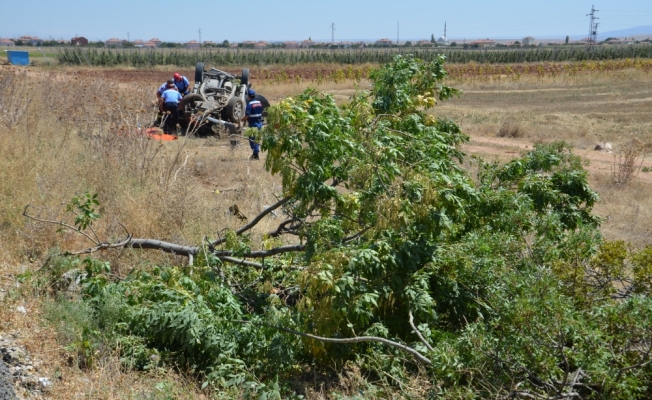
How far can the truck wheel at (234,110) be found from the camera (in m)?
15.6

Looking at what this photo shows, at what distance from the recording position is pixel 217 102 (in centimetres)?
1633

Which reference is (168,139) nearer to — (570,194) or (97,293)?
(97,293)

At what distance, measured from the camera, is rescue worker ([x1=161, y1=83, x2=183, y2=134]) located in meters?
15.2

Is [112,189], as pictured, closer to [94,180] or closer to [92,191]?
[92,191]

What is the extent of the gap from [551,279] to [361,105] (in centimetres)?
262

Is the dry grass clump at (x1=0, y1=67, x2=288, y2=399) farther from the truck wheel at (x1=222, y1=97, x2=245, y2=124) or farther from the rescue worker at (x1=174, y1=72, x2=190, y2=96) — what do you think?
the rescue worker at (x1=174, y1=72, x2=190, y2=96)

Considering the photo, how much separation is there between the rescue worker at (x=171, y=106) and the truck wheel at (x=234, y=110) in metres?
1.16

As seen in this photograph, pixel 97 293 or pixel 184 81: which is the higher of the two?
pixel 184 81

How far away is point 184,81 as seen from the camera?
16828 mm

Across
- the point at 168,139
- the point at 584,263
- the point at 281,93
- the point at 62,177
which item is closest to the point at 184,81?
the point at 168,139

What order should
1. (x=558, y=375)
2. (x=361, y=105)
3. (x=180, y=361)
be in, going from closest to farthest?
(x=558, y=375) < (x=180, y=361) < (x=361, y=105)

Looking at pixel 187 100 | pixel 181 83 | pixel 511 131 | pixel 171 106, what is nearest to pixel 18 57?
pixel 181 83

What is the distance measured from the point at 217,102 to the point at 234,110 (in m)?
0.86

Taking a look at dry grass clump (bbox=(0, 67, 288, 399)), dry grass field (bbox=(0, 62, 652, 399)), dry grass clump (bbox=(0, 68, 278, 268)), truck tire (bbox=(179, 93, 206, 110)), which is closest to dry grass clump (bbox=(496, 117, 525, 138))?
dry grass field (bbox=(0, 62, 652, 399))
